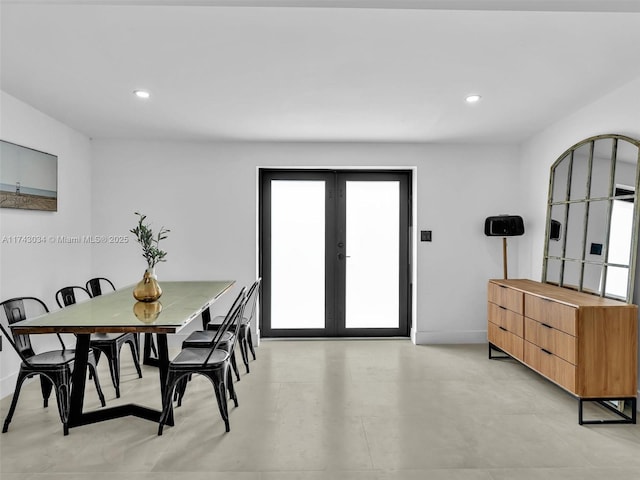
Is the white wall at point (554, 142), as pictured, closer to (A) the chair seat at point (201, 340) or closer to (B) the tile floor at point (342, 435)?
(B) the tile floor at point (342, 435)

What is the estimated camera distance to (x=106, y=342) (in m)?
3.26

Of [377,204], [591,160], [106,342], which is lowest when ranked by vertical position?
[106,342]

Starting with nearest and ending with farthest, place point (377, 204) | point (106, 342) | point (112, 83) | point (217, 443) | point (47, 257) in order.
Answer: point (217, 443)
point (112, 83)
point (106, 342)
point (47, 257)
point (377, 204)

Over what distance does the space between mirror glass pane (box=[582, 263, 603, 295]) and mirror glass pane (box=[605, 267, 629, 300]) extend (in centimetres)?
8

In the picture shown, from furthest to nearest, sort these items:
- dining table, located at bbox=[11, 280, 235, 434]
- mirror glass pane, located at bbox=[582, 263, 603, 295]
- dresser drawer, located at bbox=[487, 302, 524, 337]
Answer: dresser drawer, located at bbox=[487, 302, 524, 337] < mirror glass pane, located at bbox=[582, 263, 603, 295] < dining table, located at bbox=[11, 280, 235, 434]

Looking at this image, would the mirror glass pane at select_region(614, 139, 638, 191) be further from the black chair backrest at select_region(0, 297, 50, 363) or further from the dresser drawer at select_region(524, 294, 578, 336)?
the black chair backrest at select_region(0, 297, 50, 363)

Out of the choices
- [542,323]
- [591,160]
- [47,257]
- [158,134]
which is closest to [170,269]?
[47,257]

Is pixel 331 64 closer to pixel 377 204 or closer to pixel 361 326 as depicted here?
pixel 377 204

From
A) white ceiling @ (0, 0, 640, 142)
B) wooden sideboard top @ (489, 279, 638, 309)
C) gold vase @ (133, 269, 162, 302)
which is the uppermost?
white ceiling @ (0, 0, 640, 142)

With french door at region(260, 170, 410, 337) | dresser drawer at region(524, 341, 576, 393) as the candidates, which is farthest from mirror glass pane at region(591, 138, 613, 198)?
french door at region(260, 170, 410, 337)

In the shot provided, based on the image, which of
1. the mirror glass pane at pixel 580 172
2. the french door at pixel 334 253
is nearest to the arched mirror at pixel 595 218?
the mirror glass pane at pixel 580 172

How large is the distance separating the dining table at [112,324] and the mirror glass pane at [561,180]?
3.45 meters

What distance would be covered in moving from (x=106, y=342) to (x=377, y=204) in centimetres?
334

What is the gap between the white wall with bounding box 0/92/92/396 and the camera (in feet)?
10.9
